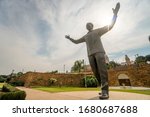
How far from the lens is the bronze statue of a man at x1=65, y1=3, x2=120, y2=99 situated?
174 inches

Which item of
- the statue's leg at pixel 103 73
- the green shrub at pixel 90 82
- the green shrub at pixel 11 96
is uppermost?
the green shrub at pixel 90 82

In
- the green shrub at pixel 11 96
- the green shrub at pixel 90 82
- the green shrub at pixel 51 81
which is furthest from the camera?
the green shrub at pixel 51 81

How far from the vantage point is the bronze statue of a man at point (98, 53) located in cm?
442

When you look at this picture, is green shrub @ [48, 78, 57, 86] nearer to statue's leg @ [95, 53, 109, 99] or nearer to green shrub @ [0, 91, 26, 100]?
green shrub @ [0, 91, 26, 100]

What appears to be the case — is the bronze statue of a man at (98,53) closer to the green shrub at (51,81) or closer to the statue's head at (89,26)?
the statue's head at (89,26)

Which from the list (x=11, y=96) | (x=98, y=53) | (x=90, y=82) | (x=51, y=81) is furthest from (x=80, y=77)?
(x=98, y=53)

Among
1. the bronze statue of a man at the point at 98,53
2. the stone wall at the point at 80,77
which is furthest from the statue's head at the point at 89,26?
the stone wall at the point at 80,77

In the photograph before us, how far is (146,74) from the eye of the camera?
29812 millimetres

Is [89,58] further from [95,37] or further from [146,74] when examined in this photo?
[146,74]

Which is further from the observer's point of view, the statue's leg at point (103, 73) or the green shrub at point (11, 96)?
the green shrub at point (11, 96)

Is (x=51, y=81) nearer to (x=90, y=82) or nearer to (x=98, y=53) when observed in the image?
(x=90, y=82)

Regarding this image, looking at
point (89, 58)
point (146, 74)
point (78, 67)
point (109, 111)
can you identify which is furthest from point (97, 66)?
point (78, 67)

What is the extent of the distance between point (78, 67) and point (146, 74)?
30.2m

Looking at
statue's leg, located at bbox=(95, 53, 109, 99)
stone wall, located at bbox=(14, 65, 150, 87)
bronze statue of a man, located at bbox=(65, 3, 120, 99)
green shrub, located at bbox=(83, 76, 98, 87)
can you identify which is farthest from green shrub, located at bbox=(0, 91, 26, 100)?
stone wall, located at bbox=(14, 65, 150, 87)
